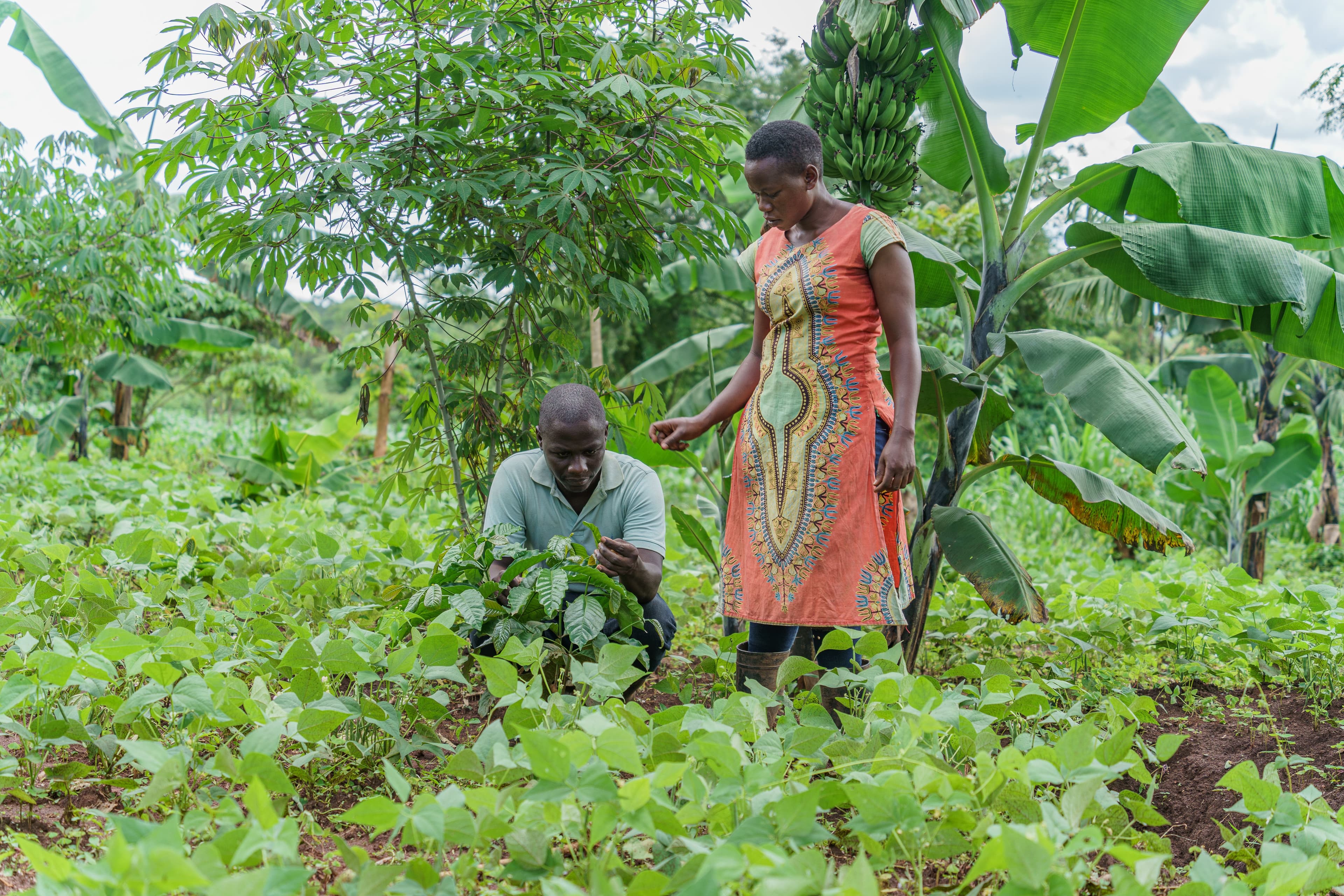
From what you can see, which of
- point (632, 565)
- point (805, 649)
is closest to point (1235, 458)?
point (805, 649)

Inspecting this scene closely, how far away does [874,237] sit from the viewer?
238 centimetres

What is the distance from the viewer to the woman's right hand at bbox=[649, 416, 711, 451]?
104 inches

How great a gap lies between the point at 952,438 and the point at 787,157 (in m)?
1.29

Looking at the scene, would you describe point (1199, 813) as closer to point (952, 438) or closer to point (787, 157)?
point (952, 438)

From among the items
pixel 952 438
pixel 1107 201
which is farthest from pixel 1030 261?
pixel 952 438

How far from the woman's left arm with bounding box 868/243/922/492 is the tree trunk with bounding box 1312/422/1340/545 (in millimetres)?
7906

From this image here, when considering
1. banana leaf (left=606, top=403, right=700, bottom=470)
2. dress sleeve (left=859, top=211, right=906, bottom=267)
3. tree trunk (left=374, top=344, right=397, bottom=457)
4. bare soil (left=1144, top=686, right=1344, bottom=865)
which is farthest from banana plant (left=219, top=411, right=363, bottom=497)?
bare soil (left=1144, top=686, right=1344, bottom=865)

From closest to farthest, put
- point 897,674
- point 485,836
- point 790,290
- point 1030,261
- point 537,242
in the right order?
1. point 485,836
2. point 897,674
3. point 790,290
4. point 537,242
5. point 1030,261

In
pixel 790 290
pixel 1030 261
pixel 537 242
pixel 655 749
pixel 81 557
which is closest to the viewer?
pixel 655 749

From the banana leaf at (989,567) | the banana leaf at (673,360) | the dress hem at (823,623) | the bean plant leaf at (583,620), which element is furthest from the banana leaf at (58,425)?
the banana leaf at (989,567)

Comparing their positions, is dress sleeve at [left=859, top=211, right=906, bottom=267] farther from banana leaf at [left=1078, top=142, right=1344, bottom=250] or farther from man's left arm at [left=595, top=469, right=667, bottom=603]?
banana leaf at [left=1078, top=142, right=1344, bottom=250]

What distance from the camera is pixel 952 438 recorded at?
10.4ft

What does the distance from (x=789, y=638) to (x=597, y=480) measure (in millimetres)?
716

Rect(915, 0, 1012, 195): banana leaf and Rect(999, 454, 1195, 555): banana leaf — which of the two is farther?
Rect(915, 0, 1012, 195): banana leaf
